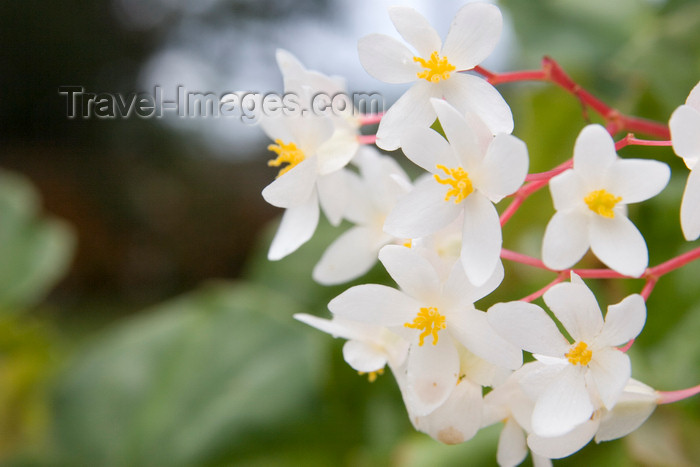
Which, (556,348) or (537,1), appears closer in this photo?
(556,348)

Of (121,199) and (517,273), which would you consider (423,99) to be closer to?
(517,273)

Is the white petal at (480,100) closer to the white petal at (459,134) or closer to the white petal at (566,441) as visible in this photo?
the white petal at (459,134)

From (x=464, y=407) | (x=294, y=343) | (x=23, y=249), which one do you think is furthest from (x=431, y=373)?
(x=23, y=249)

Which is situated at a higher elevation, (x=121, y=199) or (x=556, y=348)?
(x=556, y=348)

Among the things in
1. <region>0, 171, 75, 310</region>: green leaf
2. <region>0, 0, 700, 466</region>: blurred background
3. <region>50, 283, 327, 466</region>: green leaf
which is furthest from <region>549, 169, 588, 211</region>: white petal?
<region>0, 171, 75, 310</region>: green leaf

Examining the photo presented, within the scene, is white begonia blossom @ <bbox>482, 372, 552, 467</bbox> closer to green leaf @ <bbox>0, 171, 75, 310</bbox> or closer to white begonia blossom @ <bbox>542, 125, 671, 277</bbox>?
white begonia blossom @ <bbox>542, 125, 671, 277</bbox>

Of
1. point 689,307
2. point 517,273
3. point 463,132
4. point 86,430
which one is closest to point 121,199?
point 86,430
